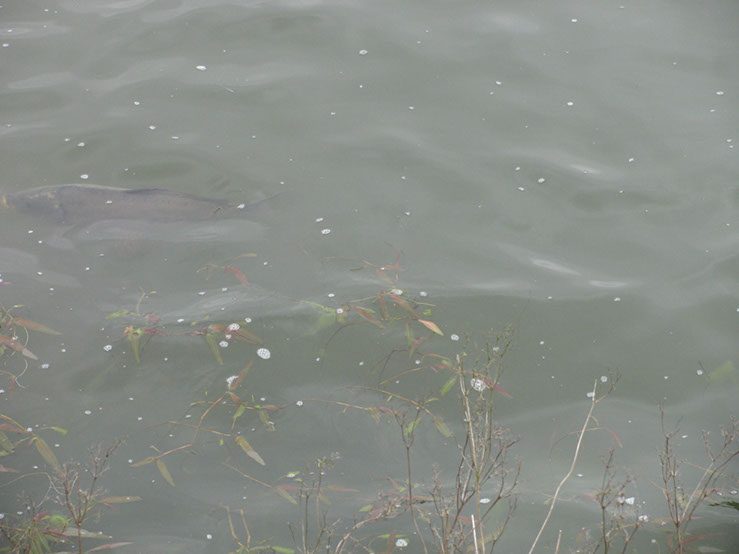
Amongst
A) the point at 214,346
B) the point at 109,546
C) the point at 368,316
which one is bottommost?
the point at 109,546

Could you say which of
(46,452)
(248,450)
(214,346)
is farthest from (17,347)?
(248,450)

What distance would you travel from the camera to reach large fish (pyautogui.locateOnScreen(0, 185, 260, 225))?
3.91 m

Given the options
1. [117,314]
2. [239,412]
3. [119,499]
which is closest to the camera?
[119,499]

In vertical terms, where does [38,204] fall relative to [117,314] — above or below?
above

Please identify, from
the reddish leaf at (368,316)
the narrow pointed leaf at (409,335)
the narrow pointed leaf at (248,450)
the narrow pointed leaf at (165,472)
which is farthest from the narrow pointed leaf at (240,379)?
the narrow pointed leaf at (409,335)

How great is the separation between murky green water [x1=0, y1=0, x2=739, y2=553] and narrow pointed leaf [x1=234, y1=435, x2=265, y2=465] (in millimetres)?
42

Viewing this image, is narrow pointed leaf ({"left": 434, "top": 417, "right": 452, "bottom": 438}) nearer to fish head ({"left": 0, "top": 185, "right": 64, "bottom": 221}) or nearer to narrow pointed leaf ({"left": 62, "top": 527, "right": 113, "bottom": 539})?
narrow pointed leaf ({"left": 62, "top": 527, "right": 113, "bottom": 539})

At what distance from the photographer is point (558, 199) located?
13.5ft

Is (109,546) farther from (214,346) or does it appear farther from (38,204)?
(38,204)

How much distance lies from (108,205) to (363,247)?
4.78 feet

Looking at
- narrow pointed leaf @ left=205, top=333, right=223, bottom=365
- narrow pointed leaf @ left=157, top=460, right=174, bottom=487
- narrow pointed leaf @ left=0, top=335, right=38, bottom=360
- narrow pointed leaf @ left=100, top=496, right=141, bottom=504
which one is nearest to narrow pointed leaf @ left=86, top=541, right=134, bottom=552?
narrow pointed leaf @ left=100, top=496, right=141, bottom=504

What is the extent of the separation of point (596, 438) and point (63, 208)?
303cm

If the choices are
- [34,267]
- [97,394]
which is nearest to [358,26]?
[34,267]

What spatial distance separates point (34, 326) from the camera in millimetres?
3391
